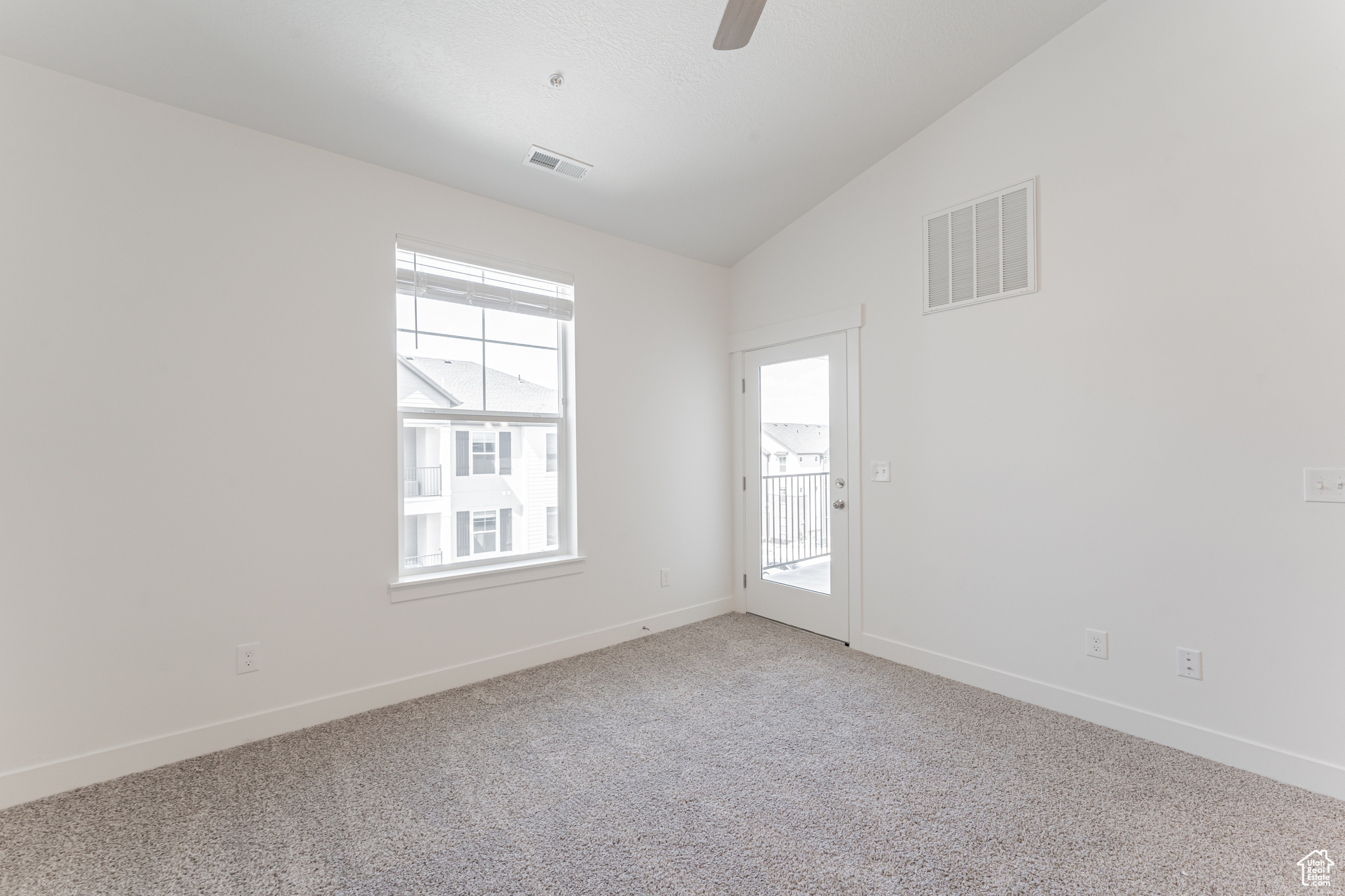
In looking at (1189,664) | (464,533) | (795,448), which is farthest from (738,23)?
(1189,664)

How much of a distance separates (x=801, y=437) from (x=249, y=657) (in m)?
3.13

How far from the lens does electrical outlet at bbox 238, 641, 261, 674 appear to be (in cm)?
242

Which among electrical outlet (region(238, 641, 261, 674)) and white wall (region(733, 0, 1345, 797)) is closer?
white wall (region(733, 0, 1345, 797))

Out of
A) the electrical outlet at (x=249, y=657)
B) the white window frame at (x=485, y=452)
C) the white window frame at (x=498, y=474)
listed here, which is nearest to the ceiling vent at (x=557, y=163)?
the white window frame at (x=498, y=474)

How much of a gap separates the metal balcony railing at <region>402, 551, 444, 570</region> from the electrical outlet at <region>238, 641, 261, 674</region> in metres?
0.67

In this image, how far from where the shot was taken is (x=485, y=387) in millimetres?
3207

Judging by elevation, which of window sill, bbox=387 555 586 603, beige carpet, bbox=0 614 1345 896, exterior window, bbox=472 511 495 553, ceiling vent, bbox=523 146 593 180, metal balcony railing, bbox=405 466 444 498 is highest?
ceiling vent, bbox=523 146 593 180

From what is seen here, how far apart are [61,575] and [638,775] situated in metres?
2.21

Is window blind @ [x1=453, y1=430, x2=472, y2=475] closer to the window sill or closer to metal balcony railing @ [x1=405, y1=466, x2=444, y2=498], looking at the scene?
metal balcony railing @ [x1=405, y1=466, x2=444, y2=498]

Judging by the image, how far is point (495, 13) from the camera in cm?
208

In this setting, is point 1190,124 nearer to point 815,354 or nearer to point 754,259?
point 815,354

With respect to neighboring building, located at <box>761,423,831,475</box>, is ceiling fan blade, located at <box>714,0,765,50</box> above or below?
above

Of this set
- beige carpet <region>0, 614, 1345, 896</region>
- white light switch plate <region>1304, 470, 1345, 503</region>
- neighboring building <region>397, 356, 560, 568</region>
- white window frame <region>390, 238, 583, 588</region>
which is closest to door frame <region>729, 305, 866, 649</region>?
beige carpet <region>0, 614, 1345, 896</region>

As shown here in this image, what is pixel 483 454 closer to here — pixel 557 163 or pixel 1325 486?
pixel 557 163
